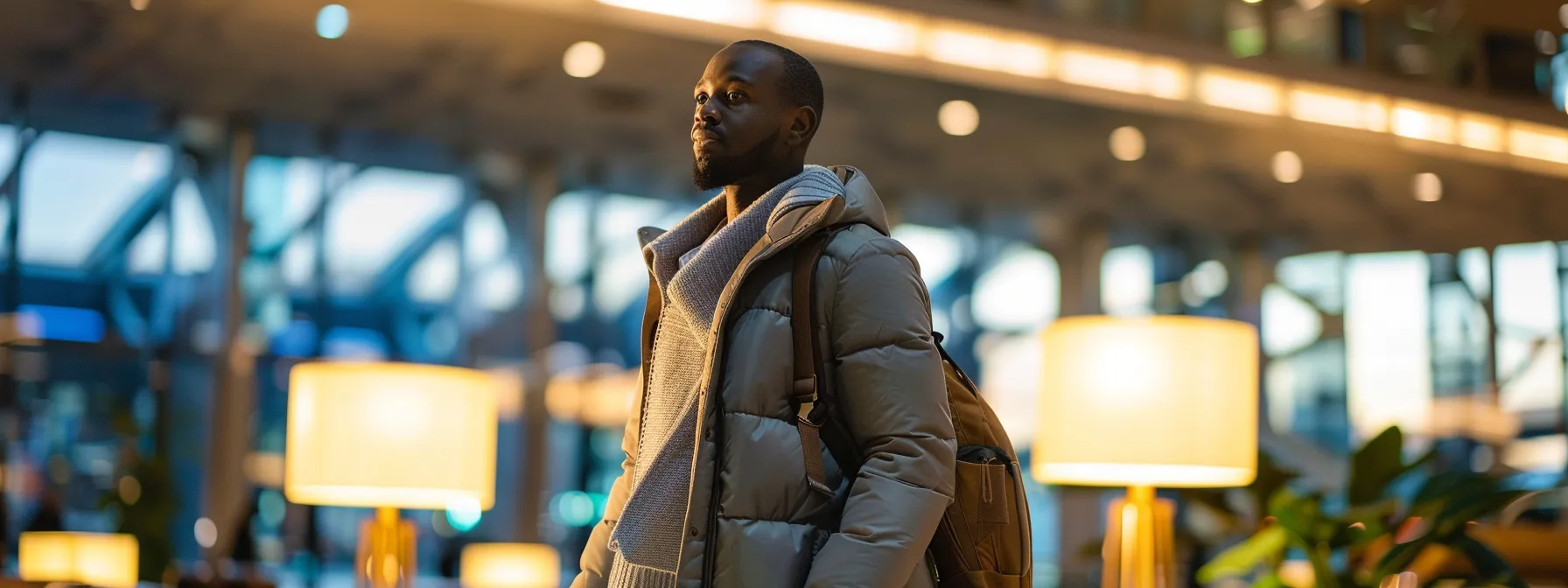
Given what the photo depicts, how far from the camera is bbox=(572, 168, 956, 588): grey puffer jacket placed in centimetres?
172

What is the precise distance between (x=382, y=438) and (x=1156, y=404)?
1803 mm

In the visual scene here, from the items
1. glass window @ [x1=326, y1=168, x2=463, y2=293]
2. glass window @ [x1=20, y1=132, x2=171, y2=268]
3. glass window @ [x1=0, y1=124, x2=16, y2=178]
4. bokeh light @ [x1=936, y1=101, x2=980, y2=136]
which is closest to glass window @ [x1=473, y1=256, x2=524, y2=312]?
glass window @ [x1=326, y1=168, x2=463, y2=293]

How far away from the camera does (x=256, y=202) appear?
13773 millimetres

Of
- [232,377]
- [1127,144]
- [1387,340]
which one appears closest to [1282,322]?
[1387,340]

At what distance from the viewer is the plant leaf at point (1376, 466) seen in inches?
163

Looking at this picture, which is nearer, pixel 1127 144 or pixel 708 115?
pixel 708 115

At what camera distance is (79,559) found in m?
7.93

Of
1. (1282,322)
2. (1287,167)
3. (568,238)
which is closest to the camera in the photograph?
(1287,167)

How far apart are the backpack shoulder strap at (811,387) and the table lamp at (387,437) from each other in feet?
Answer: 7.27

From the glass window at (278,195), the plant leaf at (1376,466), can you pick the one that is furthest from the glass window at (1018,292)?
the plant leaf at (1376,466)

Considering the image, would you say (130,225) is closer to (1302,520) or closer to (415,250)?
(415,250)

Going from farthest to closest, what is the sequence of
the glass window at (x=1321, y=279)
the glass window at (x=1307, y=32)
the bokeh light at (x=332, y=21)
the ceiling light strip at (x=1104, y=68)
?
the glass window at (x=1321, y=279), the glass window at (x=1307, y=32), the bokeh light at (x=332, y=21), the ceiling light strip at (x=1104, y=68)

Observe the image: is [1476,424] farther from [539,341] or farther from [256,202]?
[256,202]

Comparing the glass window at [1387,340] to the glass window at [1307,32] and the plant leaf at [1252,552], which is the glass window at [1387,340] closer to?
the glass window at [1307,32]
